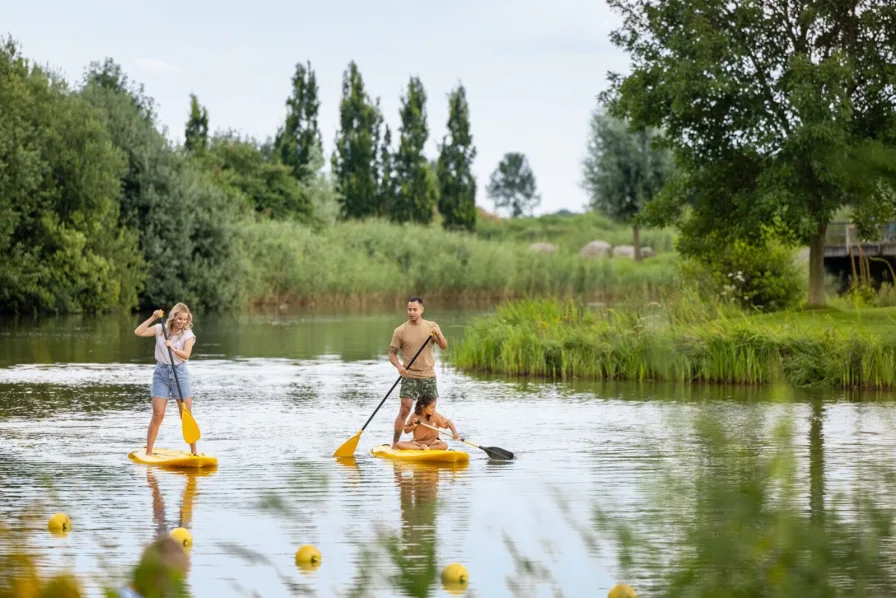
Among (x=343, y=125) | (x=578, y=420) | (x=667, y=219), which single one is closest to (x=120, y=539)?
(x=578, y=420)

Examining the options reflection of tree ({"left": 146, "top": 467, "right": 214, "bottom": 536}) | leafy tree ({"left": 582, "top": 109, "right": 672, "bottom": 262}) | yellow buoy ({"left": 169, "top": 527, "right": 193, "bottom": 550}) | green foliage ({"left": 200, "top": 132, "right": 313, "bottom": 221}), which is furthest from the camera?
leafy tree ({"left": 582, "top": 109, "right": 672, "bottom": 262})

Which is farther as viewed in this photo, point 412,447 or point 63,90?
point 63,90

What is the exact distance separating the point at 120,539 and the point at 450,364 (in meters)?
19.2

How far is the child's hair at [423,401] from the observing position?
48.3ft

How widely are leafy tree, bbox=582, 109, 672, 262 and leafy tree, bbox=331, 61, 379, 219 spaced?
1343 centimetres

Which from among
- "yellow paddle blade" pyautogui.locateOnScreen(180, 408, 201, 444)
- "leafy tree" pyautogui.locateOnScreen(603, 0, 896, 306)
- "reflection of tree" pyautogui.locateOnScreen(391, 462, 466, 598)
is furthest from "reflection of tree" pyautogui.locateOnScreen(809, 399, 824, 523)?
"leafy tree" pyautogui.locateOnScreen(603, 0, 896, 306)

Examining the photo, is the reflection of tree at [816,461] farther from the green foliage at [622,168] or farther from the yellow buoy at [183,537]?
the green foliage at [622,168]

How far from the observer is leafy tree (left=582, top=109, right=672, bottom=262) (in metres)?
79.2

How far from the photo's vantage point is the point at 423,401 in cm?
1473

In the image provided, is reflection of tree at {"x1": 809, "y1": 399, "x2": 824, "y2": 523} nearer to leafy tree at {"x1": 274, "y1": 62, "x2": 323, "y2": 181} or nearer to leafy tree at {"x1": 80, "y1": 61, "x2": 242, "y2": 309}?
leafy tree at {"x1": 80, "y1": 61, "x2": 242, "y2": 309}

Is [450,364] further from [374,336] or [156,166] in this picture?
[156,166]

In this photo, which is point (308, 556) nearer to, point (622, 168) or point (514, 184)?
point (622, 168)

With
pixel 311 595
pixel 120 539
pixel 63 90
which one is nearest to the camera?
pixel 311 595

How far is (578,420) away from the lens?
59.1 ft
